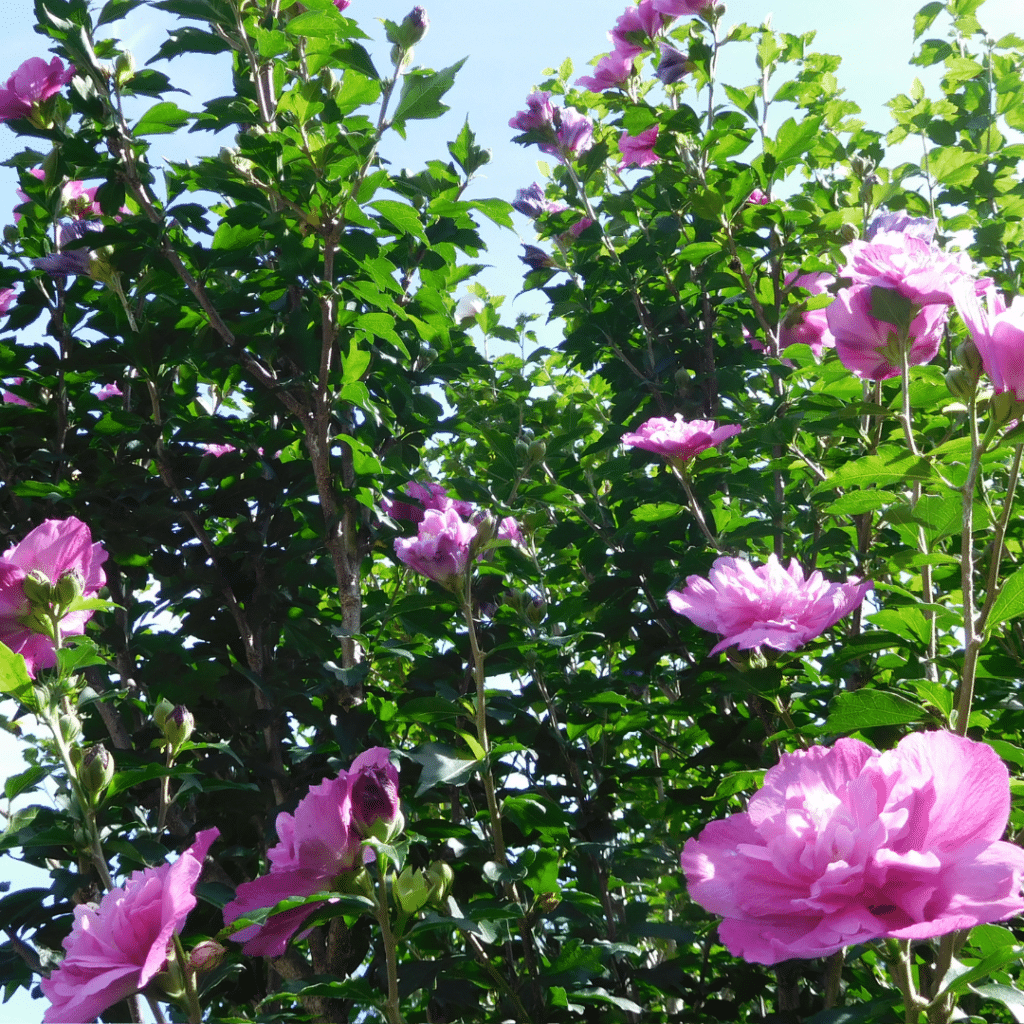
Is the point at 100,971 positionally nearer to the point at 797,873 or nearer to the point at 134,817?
the point at 797,873

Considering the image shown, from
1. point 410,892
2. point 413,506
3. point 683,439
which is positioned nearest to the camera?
point 410,892

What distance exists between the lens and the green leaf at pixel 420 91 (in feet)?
6.36

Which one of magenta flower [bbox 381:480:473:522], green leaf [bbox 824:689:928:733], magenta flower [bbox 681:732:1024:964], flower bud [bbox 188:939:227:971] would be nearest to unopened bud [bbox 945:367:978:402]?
green leaf [bbox 824:689:928:733]

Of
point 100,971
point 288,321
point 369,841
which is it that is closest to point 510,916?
point 369,841

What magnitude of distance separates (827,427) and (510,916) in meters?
0.91

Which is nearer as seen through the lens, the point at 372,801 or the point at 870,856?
the point at 870,856

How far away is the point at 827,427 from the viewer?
5.16 ft

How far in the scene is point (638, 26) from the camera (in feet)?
9.13


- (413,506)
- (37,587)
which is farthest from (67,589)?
(413,506)

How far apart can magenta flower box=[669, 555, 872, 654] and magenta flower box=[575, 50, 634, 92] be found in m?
2.02

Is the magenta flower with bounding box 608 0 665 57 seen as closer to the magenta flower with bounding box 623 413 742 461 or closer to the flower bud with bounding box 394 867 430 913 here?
the magenta flower with bounding box 623 413 742 461

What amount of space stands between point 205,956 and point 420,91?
5.30 ft

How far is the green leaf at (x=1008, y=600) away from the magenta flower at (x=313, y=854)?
0.71 m

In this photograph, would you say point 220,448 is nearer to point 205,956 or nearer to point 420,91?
point 420,91
